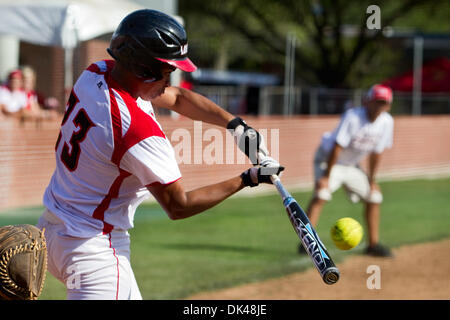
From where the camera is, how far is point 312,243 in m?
3.87

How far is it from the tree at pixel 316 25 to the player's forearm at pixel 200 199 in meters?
19.8

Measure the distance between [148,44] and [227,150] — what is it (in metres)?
10.2

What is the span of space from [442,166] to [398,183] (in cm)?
→ 465

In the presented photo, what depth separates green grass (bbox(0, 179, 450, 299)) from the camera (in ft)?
24.6

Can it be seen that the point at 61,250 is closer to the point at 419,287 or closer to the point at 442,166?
the point at 419,287

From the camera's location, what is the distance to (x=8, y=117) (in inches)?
440

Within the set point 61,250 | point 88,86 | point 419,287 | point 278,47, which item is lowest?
point 419,287

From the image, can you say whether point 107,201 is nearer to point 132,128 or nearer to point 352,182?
point 132,128

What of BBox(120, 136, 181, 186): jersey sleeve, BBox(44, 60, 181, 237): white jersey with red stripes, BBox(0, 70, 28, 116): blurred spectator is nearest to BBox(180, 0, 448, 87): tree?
BBox(0, 70, 28, 116): blurred spectator

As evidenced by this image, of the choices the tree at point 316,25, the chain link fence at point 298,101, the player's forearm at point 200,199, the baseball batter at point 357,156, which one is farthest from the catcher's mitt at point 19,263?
the tree at point 316,25

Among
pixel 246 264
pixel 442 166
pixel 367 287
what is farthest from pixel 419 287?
pixel 442 166

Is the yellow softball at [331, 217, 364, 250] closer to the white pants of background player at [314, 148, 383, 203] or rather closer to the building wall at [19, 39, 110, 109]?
the white pants of background player at [314, 148, 383, 203]

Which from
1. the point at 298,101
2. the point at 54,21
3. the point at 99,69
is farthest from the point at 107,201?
the point at 298,101

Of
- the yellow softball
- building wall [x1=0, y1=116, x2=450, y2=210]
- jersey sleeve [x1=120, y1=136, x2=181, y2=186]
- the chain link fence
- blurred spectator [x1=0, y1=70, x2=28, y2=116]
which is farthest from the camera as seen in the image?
the chain link fence
